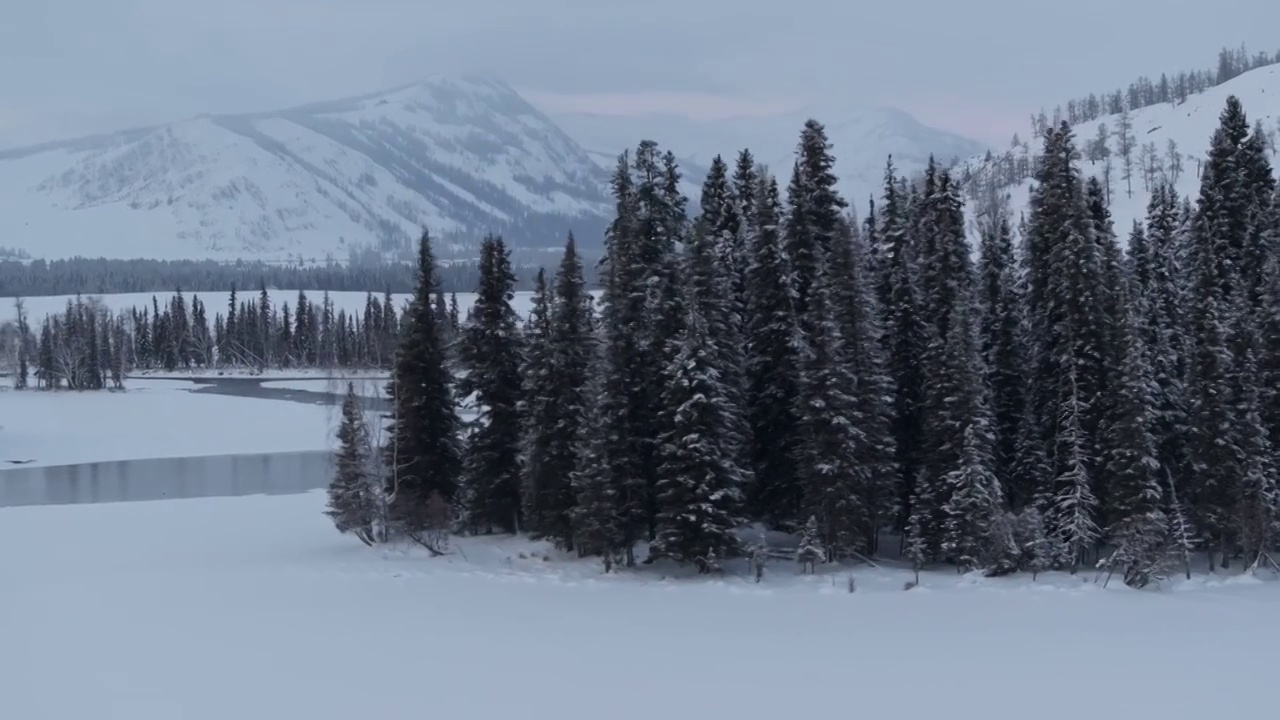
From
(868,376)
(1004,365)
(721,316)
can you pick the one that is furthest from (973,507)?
(721,316)

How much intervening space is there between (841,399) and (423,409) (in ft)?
58.1

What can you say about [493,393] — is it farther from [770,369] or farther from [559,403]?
[770,369]

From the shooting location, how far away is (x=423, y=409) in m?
46.3

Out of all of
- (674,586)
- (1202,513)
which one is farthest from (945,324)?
(674,586)

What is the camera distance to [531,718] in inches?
969

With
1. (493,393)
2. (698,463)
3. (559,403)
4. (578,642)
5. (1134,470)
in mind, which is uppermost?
(493,393)

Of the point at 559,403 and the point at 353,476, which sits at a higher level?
the point at 559,403

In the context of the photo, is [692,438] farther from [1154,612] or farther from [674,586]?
[1154,612]

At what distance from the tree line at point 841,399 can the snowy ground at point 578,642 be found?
7.62 ft

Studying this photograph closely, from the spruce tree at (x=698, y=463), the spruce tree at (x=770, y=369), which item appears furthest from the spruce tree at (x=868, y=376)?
the spruce tree at (x=698, y=463)

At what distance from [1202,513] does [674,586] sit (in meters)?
19.8

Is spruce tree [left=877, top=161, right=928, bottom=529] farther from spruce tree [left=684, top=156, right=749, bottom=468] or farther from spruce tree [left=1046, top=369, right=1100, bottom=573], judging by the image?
spruce tree [left=684, top=156, right=749, bottom=468]

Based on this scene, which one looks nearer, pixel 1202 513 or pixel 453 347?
pixel 1202 513

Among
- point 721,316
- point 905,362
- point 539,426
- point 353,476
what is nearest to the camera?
point 721,316
